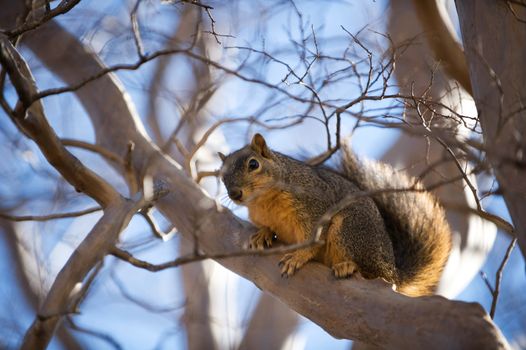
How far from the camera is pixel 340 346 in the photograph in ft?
15.2

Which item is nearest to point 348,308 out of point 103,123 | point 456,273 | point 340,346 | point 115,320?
point 115,320

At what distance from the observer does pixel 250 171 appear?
3.16 metres

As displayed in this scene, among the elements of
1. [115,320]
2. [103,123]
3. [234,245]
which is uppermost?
[103,123]

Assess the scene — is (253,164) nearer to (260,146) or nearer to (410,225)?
(260,146)

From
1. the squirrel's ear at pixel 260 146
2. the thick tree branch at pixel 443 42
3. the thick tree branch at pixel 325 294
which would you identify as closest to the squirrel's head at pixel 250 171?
the squirrel's ear at pixel 260 146

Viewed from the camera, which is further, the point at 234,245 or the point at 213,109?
the point at 213,109

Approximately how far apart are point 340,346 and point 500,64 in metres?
2.97

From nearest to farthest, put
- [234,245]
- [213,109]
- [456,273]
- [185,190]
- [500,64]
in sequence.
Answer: [500,64]
[234,245]
[185,190]
[456,273]
[213,109]

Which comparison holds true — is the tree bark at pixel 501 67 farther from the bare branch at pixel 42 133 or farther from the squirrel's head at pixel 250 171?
the bare branch at pixel 42 133

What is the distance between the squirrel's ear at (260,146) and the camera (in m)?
3.35

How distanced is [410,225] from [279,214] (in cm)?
86

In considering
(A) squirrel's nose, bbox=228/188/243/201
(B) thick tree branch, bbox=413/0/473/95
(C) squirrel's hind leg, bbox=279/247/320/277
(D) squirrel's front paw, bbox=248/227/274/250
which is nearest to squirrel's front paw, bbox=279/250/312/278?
(C) squirrel's hind leg, bbox=279/247/320/277

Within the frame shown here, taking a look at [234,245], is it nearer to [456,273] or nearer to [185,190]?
[185,190]

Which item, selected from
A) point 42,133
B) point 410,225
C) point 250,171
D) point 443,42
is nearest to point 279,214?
point 250,171
